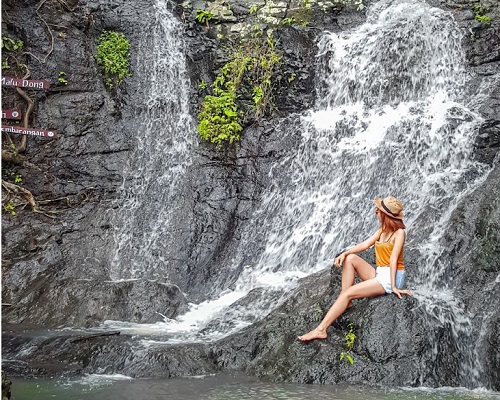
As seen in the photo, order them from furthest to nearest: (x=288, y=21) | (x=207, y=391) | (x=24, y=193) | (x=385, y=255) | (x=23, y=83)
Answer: (x=288, y=21) < (x=24, y=193) < (x=23, y=83) < (x=385, y=255) < (x=207, y=391)

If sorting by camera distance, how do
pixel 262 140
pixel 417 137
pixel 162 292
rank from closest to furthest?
pixel 162 292, pixel 417 137, pixel 262 140

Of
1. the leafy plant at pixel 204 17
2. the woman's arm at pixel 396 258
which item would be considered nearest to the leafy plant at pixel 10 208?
the leafy plant at pixel 204 17

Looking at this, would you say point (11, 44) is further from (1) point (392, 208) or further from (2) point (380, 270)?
(2) point (380, 270)

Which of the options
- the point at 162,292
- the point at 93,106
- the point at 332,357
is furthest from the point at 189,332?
the point at 93,106

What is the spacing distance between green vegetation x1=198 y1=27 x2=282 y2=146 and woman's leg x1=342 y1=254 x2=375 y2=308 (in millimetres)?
5434

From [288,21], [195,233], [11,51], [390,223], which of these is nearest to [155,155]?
[195,233]

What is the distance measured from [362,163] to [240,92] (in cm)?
316

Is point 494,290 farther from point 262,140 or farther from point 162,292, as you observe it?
point 262,140

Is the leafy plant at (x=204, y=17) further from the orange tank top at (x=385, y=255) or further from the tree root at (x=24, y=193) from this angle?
the orange tank top at (x=385, y=255)

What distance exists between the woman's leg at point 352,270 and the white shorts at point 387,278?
17 centimetres

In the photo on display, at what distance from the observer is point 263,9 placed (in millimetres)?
12922

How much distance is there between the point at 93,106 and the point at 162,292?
4805 mm

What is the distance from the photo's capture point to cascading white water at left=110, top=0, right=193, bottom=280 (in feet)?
32.5

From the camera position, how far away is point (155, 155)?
11242 mm
